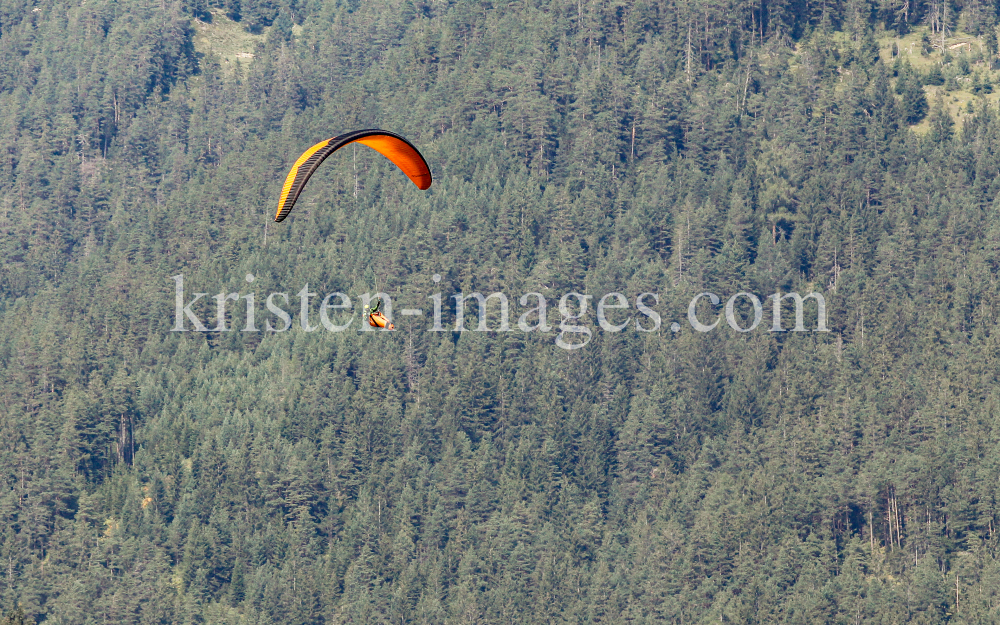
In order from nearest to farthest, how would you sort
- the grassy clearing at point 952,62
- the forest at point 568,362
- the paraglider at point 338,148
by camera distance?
the paraglider at point 338,148 < the forest at point 568,362 < the grassy clearing at point 952,62

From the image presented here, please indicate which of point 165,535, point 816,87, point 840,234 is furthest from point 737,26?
point 165,535

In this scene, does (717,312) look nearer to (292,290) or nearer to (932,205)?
(932,205)

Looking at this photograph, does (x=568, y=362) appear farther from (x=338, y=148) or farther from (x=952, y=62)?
(x=338, y=148)

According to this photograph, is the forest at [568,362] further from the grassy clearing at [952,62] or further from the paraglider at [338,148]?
the paraglider at [338,148]

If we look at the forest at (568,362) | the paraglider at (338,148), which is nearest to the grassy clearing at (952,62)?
the forest at (568,362)

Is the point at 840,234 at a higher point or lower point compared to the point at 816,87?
lower

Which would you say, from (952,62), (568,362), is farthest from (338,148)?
(952,62)
